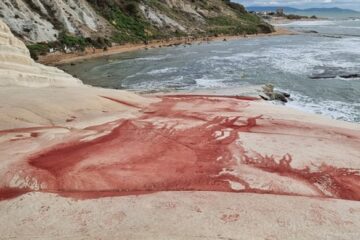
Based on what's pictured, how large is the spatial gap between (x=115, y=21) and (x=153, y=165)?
4858cm

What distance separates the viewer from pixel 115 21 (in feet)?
185

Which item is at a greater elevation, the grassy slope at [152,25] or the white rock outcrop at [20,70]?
the white rock outcrop at [20,70]

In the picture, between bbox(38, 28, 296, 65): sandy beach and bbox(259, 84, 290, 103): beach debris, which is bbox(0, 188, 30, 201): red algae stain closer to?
bbox(259, 84, 290, 103): beach debris

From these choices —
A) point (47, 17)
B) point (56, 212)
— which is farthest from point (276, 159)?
point (47, 17)

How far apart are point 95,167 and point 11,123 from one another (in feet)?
12.3

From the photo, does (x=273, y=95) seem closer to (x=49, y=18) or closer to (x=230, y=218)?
(x=230, y=218)

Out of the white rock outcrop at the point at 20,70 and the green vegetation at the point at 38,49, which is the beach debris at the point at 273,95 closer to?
the white rock outcrop at the point at 20,70

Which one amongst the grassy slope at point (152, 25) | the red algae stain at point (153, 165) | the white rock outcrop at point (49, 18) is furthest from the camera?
the grassy slope at point (152, 25)

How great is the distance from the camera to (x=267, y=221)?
764 centimetres

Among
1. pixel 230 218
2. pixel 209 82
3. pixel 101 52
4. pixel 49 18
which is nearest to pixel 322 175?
pixel 230 218

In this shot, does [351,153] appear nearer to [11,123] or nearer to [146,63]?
[11,123]

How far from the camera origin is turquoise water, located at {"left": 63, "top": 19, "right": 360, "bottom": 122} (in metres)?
23.8

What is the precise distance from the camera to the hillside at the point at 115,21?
41.9 meters

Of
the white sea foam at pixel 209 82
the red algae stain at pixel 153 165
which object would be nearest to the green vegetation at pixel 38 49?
the white sea foam at pixel 209 82
